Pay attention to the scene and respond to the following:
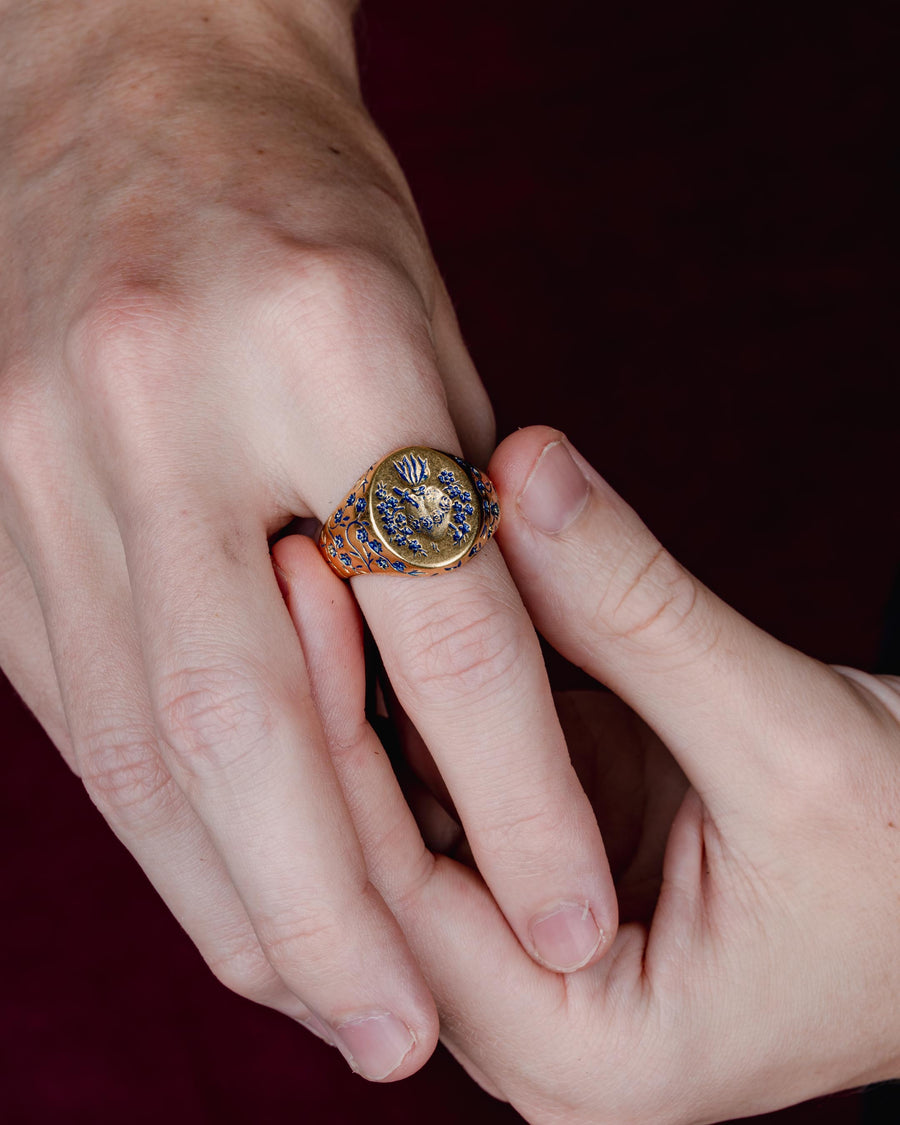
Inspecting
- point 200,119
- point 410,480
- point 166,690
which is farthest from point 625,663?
point 200,119

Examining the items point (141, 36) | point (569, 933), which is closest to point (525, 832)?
point (569, 933)

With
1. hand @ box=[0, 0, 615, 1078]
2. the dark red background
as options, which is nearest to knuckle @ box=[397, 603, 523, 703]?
hand @ box=[0, 0, 615, 1078]

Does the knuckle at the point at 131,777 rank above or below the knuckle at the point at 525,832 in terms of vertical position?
below

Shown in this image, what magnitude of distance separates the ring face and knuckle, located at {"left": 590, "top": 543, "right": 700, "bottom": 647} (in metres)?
0.15

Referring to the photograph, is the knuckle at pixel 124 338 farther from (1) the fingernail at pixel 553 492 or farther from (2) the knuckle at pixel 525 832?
(2) the knuckle at pixel 525 832

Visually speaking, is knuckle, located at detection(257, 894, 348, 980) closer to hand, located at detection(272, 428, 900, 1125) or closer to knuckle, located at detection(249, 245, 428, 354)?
hand, located at detection(272, 428, 900, 1125)

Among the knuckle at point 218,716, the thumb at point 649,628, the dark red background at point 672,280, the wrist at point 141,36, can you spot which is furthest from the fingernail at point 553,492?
the dark red background at point 672,280

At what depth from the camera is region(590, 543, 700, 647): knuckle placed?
915mm

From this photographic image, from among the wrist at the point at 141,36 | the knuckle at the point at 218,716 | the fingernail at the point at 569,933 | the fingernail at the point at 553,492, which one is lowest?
the fingernail at the point at 569,933

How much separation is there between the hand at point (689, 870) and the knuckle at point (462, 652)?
86 mm

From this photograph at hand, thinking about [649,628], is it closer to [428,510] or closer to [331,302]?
[428,510]

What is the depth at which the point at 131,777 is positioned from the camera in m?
0.96

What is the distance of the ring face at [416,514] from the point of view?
81 cm

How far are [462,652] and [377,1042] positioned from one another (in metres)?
0.35
